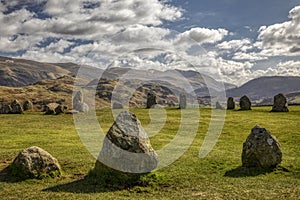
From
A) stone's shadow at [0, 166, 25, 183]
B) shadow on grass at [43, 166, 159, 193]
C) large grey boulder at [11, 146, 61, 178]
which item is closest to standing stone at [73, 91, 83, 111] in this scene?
stone's shadow at [0, 166, 25, 183]

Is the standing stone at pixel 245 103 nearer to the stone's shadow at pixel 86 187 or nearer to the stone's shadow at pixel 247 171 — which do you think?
the stone's shadow at pixel 247 171

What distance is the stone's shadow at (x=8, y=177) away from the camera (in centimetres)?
2669

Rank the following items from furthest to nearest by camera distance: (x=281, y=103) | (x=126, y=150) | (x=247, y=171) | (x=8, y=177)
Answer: (x=281, y=103)
(x=247, y=171)
(x=8, y=177)
(x=126, y=150)

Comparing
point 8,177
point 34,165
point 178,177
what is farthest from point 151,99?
point 8,177

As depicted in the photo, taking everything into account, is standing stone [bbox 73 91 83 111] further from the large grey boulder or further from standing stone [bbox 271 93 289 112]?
the large grey boulder

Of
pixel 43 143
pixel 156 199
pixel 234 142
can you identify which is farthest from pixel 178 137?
pixel 156 199

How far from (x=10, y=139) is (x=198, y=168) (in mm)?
29355

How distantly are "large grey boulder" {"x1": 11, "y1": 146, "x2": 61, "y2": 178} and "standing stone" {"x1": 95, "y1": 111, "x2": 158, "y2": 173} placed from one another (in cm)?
439

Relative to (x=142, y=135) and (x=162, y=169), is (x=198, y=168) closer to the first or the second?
(x=162, y=169)

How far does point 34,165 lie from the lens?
2741 cm

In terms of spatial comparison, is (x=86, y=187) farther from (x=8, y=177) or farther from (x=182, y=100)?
(x=182, y=100)

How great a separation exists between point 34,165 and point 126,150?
7.91 meters

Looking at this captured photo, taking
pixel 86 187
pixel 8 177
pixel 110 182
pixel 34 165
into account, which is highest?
pixel 34 165

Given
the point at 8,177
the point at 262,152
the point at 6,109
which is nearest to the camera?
the point at 8,177
